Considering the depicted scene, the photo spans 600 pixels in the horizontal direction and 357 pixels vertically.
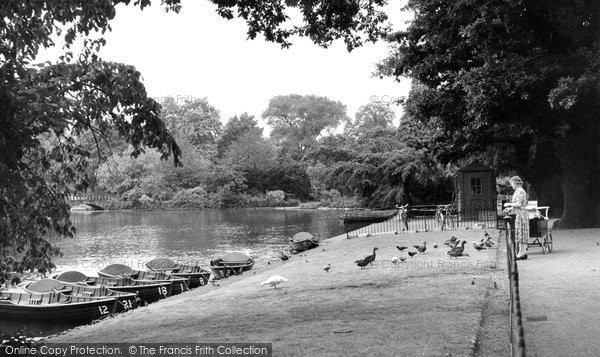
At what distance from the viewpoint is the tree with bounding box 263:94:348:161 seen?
113 metres

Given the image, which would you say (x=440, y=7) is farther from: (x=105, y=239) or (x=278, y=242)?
(x=105, y=239)

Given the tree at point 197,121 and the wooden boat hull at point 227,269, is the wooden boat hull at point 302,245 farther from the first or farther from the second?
the tree at point 197,121

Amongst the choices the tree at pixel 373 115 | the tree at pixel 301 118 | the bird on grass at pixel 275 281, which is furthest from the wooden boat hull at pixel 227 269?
the tree at pixel 301 118

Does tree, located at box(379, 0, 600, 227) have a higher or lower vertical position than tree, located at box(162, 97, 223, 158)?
lower

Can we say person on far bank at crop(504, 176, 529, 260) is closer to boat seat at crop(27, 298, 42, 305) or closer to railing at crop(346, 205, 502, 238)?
boat seat at crop(27, 298, 42, 305)

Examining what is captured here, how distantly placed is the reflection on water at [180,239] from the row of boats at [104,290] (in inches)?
48.3

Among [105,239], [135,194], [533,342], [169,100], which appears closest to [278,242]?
[105,239]

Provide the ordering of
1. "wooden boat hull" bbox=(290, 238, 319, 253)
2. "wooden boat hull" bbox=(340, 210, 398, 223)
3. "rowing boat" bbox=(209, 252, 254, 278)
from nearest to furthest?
"rowing boat" bbox=(209, 252, 254, 278)
"wooden boat hull" bbox=(290, 238, 319, 253)
"wooden boat hull" bbox=(340, 210, 398, 223)

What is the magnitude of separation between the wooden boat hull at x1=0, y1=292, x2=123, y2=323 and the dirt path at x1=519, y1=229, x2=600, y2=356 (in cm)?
1169

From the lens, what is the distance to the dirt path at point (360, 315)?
7148mm

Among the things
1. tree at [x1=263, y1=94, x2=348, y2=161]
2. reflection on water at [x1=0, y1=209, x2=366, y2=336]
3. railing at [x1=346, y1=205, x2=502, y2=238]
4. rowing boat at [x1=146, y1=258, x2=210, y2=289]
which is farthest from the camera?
tree at [x1=263, y1=94, x2=348, y2=161]

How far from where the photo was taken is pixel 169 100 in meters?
108

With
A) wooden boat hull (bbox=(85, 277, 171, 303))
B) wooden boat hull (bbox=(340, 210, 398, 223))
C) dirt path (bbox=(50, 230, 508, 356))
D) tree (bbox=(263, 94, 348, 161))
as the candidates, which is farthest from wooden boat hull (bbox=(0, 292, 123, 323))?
tree (bbox=(263, 94, 348, 161))

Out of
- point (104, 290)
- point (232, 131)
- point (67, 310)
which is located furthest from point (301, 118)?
point (67, 310)
